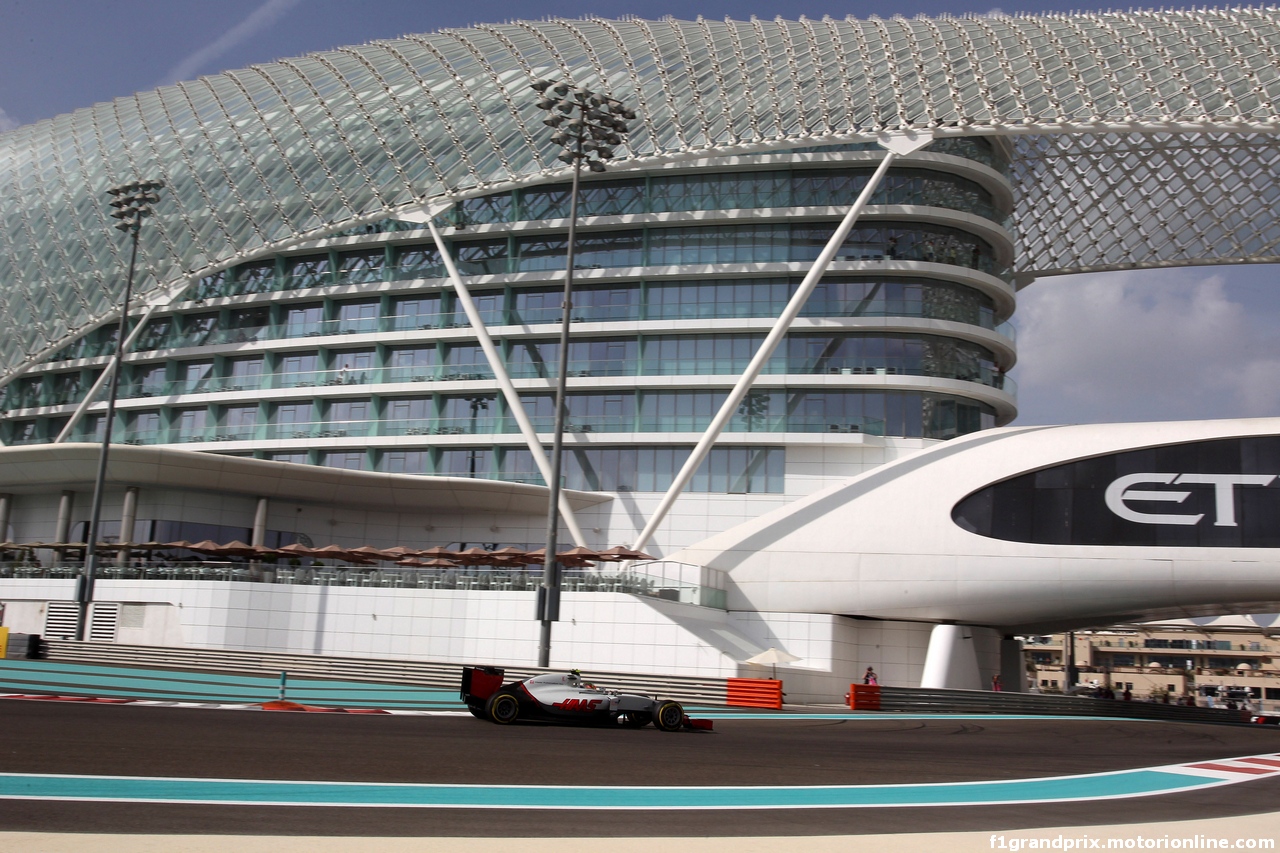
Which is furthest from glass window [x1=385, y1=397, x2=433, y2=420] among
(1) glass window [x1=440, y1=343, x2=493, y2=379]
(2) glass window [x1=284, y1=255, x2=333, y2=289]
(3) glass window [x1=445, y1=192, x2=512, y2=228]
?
(3) glass window [x1=445, y1=192, x2=512, y2=228]

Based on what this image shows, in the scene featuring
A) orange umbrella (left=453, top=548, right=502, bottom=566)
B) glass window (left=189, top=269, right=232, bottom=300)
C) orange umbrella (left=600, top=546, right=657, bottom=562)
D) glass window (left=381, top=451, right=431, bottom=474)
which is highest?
glass window (left=189, top=269, right=232, bottom=300)

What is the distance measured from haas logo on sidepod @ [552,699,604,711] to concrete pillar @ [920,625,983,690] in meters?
20.3

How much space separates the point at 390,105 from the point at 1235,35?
126 ft

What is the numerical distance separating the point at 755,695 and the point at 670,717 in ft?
31.1

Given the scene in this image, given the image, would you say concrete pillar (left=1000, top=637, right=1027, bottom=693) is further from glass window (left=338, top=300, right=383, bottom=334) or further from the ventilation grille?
the ventilation grille

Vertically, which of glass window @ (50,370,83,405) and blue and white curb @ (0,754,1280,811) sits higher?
glass window @ (50,370,83,405)

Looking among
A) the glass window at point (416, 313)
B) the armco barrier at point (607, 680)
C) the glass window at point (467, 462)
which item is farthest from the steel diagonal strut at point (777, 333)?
the glass window at point (416, 313)

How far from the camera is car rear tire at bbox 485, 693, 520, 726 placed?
21047 mm

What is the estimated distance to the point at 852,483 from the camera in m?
41.6

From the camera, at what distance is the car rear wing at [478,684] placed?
21.5 m

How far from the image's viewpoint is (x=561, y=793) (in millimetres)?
11273

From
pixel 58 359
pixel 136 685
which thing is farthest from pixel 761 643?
pixel 58 359

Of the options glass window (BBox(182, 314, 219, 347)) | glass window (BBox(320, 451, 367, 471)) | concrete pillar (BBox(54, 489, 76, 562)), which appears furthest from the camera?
glass window (BBox(182, 314, 219, 347))

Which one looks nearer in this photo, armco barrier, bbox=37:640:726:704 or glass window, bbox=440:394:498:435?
armco barrier, bbox=37:640:726:704
